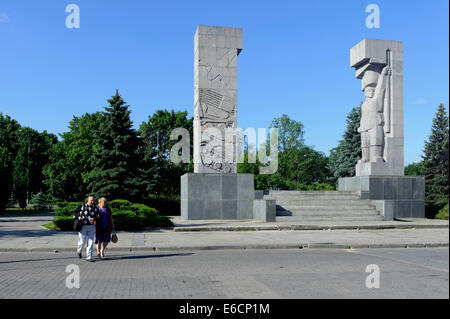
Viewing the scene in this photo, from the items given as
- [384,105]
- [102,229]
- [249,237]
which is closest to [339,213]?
[384,105]

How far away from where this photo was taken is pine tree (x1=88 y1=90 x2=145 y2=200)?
120ft

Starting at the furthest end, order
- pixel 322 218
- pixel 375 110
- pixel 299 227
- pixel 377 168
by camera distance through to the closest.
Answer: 1. pixel 375 110
2. pixel 377 168
3. pixel 322 218
4. pixel 299 227

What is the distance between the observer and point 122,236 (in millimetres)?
16828

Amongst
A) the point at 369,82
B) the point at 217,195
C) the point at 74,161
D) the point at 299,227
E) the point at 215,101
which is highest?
the point at 369,82

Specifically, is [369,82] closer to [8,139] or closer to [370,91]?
[370,91]

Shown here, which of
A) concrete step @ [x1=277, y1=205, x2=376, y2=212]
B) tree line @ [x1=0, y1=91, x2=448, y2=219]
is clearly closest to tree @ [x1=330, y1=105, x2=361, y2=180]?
tree line @ [x1=0, y1=91, x2=448, y2=219]

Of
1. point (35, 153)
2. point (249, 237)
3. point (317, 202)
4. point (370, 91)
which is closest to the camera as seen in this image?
point (249, 237)

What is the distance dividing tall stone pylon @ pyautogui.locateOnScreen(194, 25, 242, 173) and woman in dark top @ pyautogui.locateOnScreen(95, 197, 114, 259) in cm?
1103

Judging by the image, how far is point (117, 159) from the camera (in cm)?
3775

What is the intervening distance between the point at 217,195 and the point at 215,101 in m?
4.99

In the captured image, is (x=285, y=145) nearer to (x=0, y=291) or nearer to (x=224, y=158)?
(x=224, y=158)

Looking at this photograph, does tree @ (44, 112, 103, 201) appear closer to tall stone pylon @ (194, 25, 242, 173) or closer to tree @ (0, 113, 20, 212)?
tree @ (0, 113, 20, 212)
